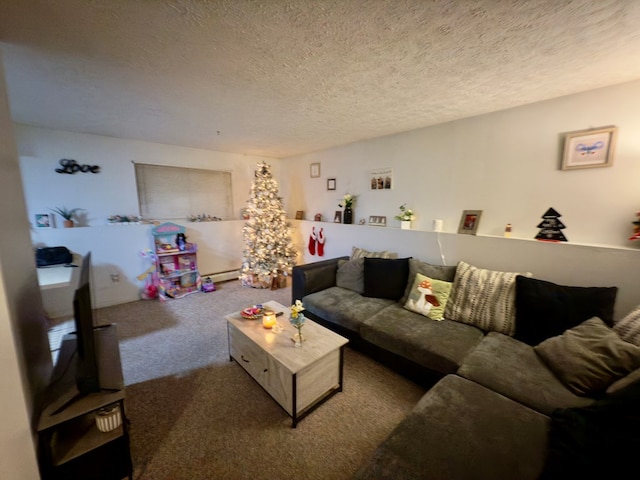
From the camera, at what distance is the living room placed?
1559mm

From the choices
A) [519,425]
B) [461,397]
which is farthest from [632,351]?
[461,397]

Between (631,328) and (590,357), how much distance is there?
14.7 inches

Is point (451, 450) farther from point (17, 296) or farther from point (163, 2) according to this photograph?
point (163, 2)

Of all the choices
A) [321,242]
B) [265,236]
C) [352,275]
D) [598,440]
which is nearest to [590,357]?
[598,440]

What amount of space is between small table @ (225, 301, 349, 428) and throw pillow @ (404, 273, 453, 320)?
0.88 meters

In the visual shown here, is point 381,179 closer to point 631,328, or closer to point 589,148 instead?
point 589,148

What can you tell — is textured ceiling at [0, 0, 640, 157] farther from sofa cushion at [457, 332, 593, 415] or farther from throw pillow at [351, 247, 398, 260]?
sofa cushion at [457, 332, 593, 415]

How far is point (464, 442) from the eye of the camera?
3.59ft

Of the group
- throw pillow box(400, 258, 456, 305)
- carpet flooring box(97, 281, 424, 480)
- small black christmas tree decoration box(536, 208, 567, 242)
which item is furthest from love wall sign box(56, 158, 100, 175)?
small black christmas tree decoration box(536, 208, 567, 242)

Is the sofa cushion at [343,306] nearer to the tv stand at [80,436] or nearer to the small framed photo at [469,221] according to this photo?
the small framed photo at [469,221]

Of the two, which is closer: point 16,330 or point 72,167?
point 16,330

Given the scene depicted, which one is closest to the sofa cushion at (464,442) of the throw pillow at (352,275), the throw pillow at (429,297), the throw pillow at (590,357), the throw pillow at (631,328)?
the throw pillow at (590,357)

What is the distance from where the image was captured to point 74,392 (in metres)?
1.27

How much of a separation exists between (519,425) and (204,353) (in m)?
2.47
